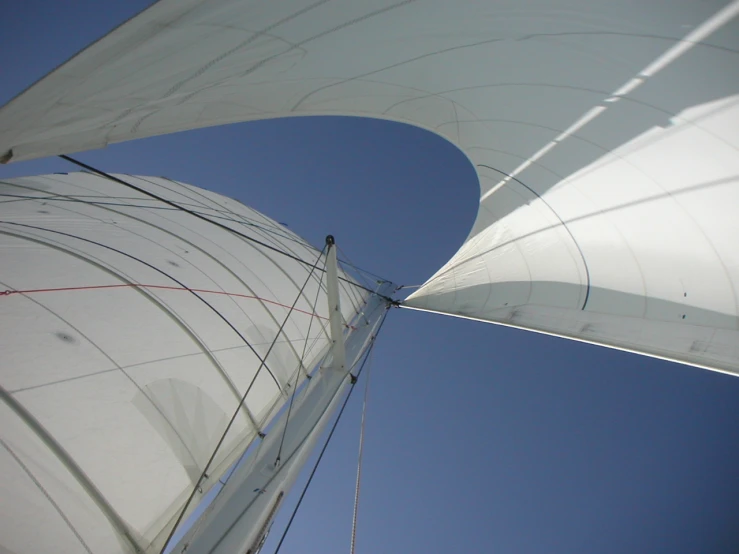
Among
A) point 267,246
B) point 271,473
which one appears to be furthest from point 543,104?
point 271,473

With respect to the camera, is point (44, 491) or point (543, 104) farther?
point (543, 104)

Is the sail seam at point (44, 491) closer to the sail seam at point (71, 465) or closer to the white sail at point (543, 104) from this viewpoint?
the sail seam at point (71, 465)

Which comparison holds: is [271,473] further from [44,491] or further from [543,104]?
[543,104]

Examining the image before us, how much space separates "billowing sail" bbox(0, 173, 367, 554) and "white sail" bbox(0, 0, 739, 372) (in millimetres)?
831

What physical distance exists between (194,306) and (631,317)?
348cm

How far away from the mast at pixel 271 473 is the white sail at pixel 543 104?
4.45 feet

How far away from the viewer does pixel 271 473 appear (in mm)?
1946

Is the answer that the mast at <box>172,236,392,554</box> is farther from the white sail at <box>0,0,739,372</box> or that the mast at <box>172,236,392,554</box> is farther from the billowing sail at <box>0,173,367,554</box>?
the white sail at <box>0,0,739,372</box>

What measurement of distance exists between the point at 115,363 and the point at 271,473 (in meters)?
1.24

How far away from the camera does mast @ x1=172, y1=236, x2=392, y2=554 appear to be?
1.57m

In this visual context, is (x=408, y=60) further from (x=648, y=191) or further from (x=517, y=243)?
(x=517, y=243)

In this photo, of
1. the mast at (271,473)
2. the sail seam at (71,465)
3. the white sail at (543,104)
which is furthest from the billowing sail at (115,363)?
the white sail at (543,104)

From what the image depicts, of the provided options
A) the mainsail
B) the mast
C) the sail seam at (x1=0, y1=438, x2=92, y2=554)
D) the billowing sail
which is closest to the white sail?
the mainsail

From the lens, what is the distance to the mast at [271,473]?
1.57 m
